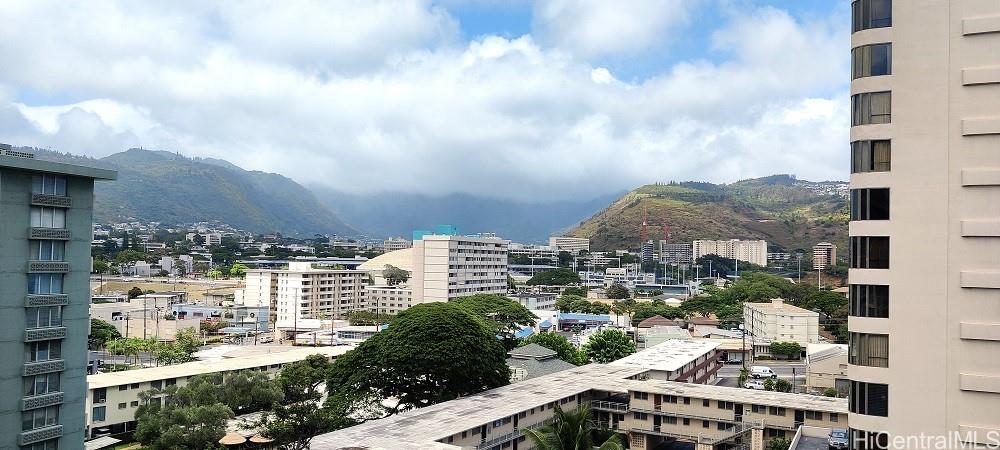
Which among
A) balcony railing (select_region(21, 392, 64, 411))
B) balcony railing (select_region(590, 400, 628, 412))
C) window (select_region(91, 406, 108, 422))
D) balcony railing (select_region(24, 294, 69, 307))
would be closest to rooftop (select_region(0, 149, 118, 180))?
balcony railing (select_region(24, 294, 69, 307))

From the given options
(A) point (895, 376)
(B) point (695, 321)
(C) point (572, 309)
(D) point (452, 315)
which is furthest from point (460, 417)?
(C) point (572, 309)

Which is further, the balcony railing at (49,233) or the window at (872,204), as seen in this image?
the balcony railing at (49,233)

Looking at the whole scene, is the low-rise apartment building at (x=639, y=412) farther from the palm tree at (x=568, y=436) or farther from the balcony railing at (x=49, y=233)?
the balcony railing at (x=49, y=233)

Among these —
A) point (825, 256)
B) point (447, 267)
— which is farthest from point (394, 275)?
point (825, 256)

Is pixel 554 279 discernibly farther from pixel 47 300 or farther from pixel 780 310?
pixel 47 300

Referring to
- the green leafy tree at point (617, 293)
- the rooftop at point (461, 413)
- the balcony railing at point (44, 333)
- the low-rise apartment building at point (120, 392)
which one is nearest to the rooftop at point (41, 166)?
the balcony railing at point (44, 333)

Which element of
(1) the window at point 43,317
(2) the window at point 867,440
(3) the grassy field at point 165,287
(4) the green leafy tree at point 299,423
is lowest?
(3) the grassy field at point 165,287
